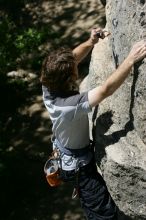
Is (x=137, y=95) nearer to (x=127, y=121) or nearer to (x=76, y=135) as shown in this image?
(x=127, y=121)

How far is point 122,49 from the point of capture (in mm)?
3914

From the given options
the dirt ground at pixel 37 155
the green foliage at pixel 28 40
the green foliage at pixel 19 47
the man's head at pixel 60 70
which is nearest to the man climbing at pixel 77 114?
the man's head at pixel 60 70

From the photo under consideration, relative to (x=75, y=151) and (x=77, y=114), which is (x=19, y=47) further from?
(x=77, y=114)

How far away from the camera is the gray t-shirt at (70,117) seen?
3.78m

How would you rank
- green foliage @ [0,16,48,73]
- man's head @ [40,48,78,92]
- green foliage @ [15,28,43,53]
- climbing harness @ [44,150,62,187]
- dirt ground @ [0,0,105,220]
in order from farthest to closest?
green foliage @ [15,28,43,53]
green foliage @ [0,16,48,73]
dirt ground @ [0,0,105,220]
climbing harness @ [44,150,62,187]
man's head @ [40,48,78,92]

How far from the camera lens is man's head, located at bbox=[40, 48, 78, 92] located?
3.73m

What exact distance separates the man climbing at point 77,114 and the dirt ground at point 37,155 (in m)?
1.32

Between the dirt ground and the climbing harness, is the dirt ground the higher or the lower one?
the lower one

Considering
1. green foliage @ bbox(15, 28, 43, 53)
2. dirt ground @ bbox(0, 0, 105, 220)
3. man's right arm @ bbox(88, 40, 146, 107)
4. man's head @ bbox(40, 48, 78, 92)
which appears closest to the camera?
man's right arm @ bbox(88, 40, 146, 107)

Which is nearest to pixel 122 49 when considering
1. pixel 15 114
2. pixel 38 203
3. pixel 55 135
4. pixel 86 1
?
pixel 55 135

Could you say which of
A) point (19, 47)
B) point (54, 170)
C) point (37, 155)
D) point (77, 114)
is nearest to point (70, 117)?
point (77, 114)

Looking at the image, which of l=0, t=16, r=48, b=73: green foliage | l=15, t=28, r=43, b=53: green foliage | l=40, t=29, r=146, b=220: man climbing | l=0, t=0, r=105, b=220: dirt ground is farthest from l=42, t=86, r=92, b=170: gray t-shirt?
l=15, t=28, r=43, b=53: green foliage

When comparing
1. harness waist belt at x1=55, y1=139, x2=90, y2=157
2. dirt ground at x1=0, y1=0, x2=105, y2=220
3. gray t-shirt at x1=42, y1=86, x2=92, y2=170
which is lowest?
dirt ground at x1=0, y1=0, x2=105, y2=220

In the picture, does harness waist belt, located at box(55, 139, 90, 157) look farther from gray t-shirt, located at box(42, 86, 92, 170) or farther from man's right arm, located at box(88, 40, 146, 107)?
man's right arm, located at box(88, 40, 146, 107)
